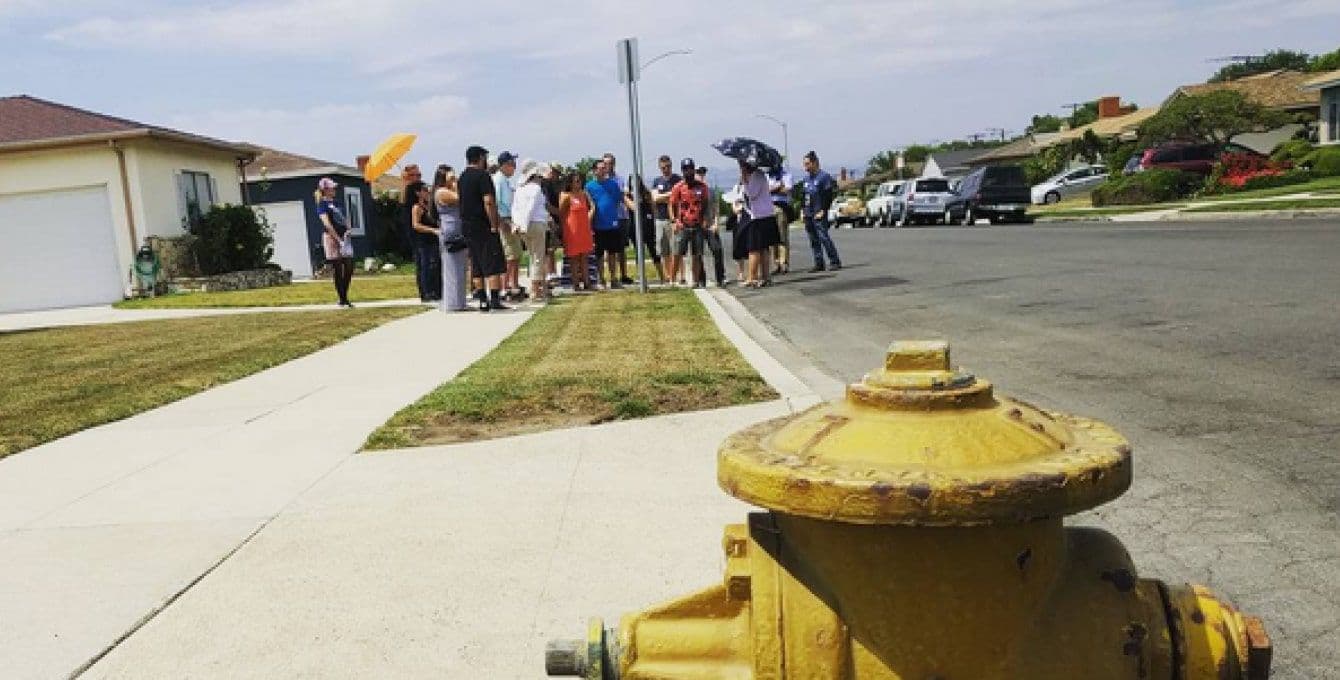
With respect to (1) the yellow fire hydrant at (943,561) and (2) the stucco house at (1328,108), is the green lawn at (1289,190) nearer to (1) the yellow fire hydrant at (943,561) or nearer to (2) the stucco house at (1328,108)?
(2) the stucco house at (1328,108)

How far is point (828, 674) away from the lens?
1809 millimetres

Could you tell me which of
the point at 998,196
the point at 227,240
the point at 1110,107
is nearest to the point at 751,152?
the point at 227,240

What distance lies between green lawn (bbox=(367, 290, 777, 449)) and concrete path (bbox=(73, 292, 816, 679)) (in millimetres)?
612

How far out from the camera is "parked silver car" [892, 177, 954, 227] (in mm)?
39688

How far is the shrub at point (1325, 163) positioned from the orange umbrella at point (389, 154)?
2788cm

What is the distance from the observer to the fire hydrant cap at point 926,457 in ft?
5.21

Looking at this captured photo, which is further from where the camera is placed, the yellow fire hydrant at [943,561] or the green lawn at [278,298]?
the green lawn at [278,298]

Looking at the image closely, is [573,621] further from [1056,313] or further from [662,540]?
[1056,313]

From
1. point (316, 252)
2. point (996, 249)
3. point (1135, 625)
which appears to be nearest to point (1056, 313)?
point (1135, 625)

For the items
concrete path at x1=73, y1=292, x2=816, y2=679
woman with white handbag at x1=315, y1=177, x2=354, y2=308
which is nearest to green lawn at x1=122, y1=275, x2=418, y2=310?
woman with white handbag at x1=315, y1=177, x2=354, y2=308

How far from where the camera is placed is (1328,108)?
1791 inches

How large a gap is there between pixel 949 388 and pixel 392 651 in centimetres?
205

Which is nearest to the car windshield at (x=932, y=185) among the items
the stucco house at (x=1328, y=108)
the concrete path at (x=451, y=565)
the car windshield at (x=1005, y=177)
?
the car windshield at (x=1005, y=177)

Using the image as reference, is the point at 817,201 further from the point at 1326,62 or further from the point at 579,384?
the point at 1326,62
